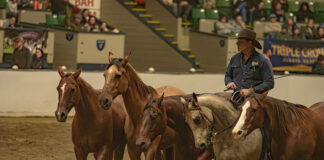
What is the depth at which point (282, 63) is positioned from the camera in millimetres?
17578

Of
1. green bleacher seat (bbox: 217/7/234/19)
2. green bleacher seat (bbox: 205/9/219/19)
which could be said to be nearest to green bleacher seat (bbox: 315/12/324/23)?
green bleacher seat (bbox: 217/7/234/19)

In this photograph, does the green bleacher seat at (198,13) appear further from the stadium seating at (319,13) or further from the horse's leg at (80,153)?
the horse's leg at (80,153)

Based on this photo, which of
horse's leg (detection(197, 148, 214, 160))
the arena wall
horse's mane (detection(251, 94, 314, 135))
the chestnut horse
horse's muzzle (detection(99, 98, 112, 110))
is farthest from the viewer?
the arena wall

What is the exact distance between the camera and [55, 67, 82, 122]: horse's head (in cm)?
746

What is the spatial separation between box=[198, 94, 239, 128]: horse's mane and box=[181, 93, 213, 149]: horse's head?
0.89ft

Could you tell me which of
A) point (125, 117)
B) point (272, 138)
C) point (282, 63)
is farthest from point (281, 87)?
point (272, 138)

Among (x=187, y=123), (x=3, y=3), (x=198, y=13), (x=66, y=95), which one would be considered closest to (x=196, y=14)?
(x=198, y=13)

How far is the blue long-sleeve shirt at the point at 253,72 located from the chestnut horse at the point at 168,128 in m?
1.09

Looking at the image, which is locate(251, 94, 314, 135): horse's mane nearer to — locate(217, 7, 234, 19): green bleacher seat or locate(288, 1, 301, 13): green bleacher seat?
locate(217, 7, 234, 19): green bleacher seat

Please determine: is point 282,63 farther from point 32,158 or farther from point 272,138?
point 272,138

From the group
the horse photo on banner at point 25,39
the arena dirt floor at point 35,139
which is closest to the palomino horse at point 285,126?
the arena dirt floor at point 35,139

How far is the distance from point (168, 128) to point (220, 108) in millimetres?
603

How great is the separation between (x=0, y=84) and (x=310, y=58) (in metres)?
8.72

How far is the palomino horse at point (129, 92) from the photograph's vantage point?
7.18 m
